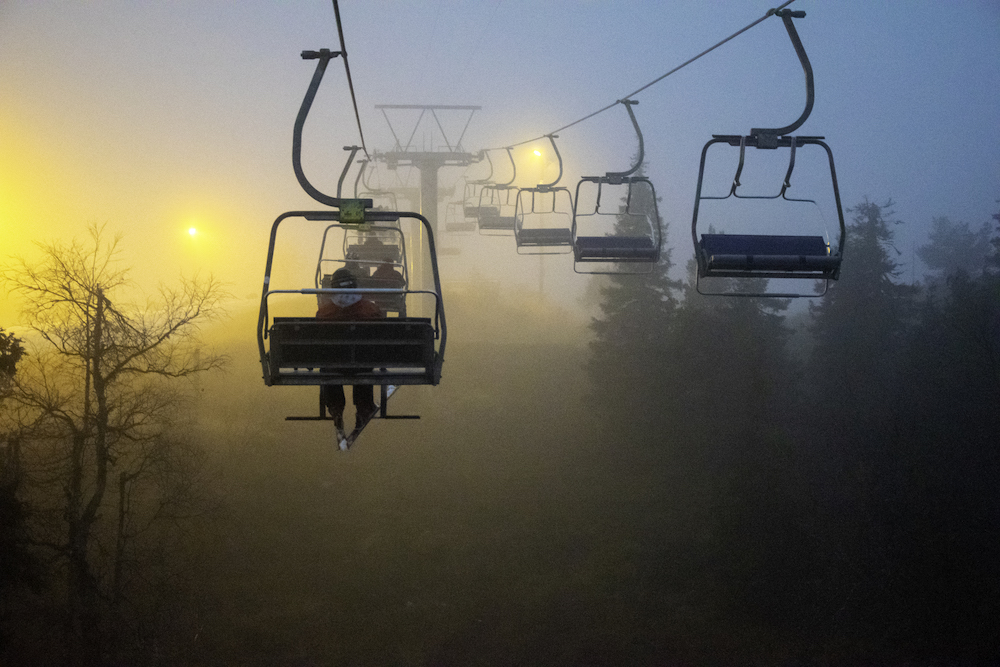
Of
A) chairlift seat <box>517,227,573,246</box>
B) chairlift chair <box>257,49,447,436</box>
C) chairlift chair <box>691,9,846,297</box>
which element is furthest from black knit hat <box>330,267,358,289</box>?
chairlift seat <box>517,227,573,246</box>

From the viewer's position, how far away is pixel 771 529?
87.8ft

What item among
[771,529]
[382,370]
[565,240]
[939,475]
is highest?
[565,240]

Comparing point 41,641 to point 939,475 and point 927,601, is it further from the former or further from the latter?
point 939,475

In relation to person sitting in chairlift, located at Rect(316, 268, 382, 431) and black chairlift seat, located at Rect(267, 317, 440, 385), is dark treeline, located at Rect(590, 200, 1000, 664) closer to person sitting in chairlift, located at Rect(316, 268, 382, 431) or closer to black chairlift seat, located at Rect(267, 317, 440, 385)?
person sitting in chairlift, located at Rect(316, 268, 382, 431)

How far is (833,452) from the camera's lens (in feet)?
100

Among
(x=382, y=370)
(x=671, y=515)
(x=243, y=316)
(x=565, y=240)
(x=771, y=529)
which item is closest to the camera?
(x=382, y=370)

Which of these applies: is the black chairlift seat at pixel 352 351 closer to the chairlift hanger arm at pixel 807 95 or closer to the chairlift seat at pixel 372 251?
the chairlift hanger arm at pixel 807 95

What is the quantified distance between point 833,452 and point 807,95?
27557 millimetres

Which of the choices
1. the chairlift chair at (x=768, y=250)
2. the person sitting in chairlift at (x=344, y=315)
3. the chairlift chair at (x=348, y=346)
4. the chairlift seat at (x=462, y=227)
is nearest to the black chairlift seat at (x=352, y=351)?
the chairlift chair at (x=348, y=346)

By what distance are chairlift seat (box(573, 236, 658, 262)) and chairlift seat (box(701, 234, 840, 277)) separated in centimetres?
212

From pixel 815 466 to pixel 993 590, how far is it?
721cm

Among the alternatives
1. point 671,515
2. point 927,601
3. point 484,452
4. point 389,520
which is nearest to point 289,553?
point 389,520

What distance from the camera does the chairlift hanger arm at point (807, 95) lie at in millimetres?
6238

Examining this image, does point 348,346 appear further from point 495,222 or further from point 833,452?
point 833,452
